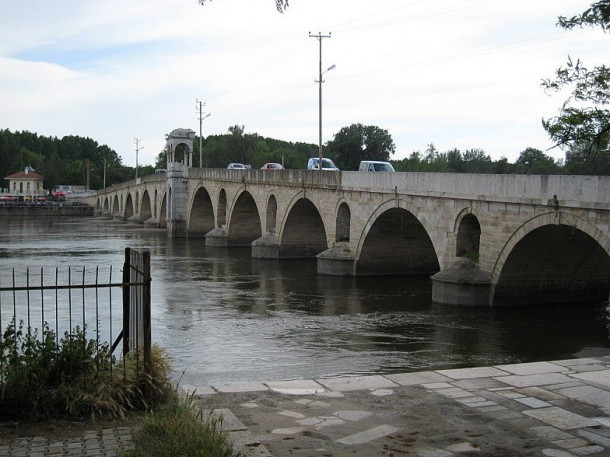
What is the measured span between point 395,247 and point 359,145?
37963 mm

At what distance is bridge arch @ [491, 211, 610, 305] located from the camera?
18.9 m

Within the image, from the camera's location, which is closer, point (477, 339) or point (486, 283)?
point (477, 339)

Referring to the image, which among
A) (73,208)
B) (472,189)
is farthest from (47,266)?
(73,208)

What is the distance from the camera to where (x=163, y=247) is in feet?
140

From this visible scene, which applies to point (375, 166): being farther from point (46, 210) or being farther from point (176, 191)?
point (46, 210)

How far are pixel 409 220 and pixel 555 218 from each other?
997 centimetres

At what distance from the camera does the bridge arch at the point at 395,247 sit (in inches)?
1064

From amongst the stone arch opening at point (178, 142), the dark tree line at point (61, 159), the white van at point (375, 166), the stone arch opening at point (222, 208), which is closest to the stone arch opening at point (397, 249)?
the white van at point (375, 166)

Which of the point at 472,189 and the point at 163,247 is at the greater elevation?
the point at 472,189

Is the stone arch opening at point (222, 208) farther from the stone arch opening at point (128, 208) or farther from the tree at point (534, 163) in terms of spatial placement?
the stone arch opening at point (128, 208)

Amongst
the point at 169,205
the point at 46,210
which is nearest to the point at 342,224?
the point at 169,205

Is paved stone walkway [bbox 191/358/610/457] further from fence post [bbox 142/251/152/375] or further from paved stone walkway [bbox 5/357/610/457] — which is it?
fence post [bbox 142/251/152/375]

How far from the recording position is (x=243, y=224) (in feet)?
143

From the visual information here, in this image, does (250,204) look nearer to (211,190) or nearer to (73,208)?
(211,190)
